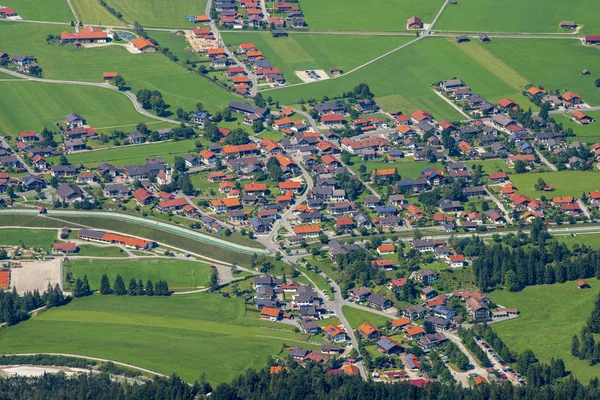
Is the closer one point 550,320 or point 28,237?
point 550,320

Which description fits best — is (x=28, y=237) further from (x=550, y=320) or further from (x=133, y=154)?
(x=550, y=320)

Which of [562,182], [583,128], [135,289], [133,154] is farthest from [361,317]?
[583,128]

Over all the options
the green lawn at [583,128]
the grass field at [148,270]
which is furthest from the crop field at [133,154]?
the green lawn at [583,128]

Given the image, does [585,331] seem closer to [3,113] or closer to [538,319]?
[538,319]

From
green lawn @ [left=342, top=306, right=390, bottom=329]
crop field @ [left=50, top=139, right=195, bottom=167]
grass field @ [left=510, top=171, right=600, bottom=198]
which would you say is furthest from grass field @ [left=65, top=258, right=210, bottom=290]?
grass field @ [left=510, top=171, right=600, bottom=198]

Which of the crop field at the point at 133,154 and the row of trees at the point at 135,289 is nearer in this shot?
the row of trees at the point at 135,289

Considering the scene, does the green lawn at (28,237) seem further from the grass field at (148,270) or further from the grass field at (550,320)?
the grass field at (550,320)
